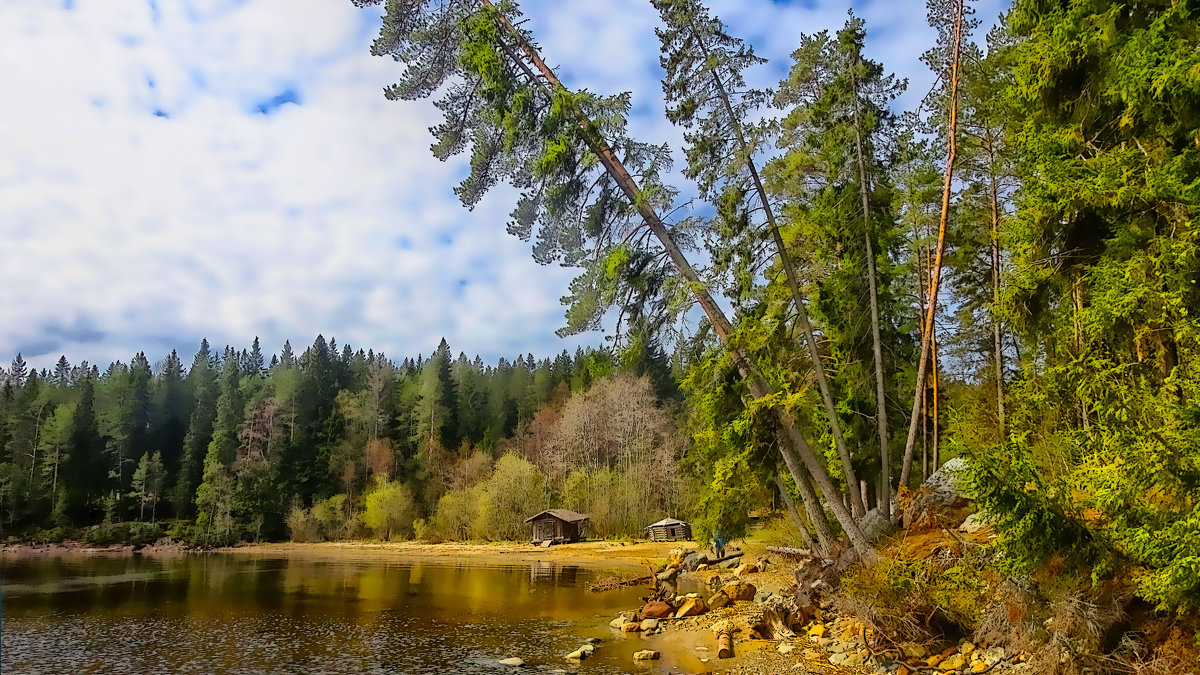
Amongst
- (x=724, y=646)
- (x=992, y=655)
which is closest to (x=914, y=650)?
(x=992, y=655)

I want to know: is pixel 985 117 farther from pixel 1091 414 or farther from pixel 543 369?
pixel 543 369

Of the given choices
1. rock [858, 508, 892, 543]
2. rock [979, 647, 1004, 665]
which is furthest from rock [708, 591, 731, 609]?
rock [979, 647, 1004, 665]

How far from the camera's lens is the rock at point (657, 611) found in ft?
→ 65.1

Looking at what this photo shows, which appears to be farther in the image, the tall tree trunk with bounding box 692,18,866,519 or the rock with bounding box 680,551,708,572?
the rock with bounding box 680,551,708,572

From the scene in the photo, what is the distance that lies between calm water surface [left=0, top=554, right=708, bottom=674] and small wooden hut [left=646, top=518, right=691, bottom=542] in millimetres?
13163

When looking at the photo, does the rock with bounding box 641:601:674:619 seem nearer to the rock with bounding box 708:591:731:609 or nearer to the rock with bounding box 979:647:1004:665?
the rock with bounding box 708:591:731:609

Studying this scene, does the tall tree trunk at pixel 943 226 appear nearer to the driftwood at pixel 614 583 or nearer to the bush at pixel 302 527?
the driftwood at pixel 614 583

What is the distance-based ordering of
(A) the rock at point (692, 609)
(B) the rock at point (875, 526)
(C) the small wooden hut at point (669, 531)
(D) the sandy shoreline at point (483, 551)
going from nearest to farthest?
(B) the rock at point (875, 526)
(A) the rock at point (692, 609)
(D) the sandy shoreline at point (483, 551)
(C) the small wooden hut at point (669, 531)

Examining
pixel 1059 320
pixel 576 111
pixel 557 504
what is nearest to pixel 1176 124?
pixel 1059 320

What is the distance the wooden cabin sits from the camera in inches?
2233

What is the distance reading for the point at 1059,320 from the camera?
1191 centimetres

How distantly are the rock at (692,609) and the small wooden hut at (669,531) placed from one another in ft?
103

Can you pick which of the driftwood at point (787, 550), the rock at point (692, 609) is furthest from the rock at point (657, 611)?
the driftwood at point (787, 550)

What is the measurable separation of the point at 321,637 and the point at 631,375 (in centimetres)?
5040
